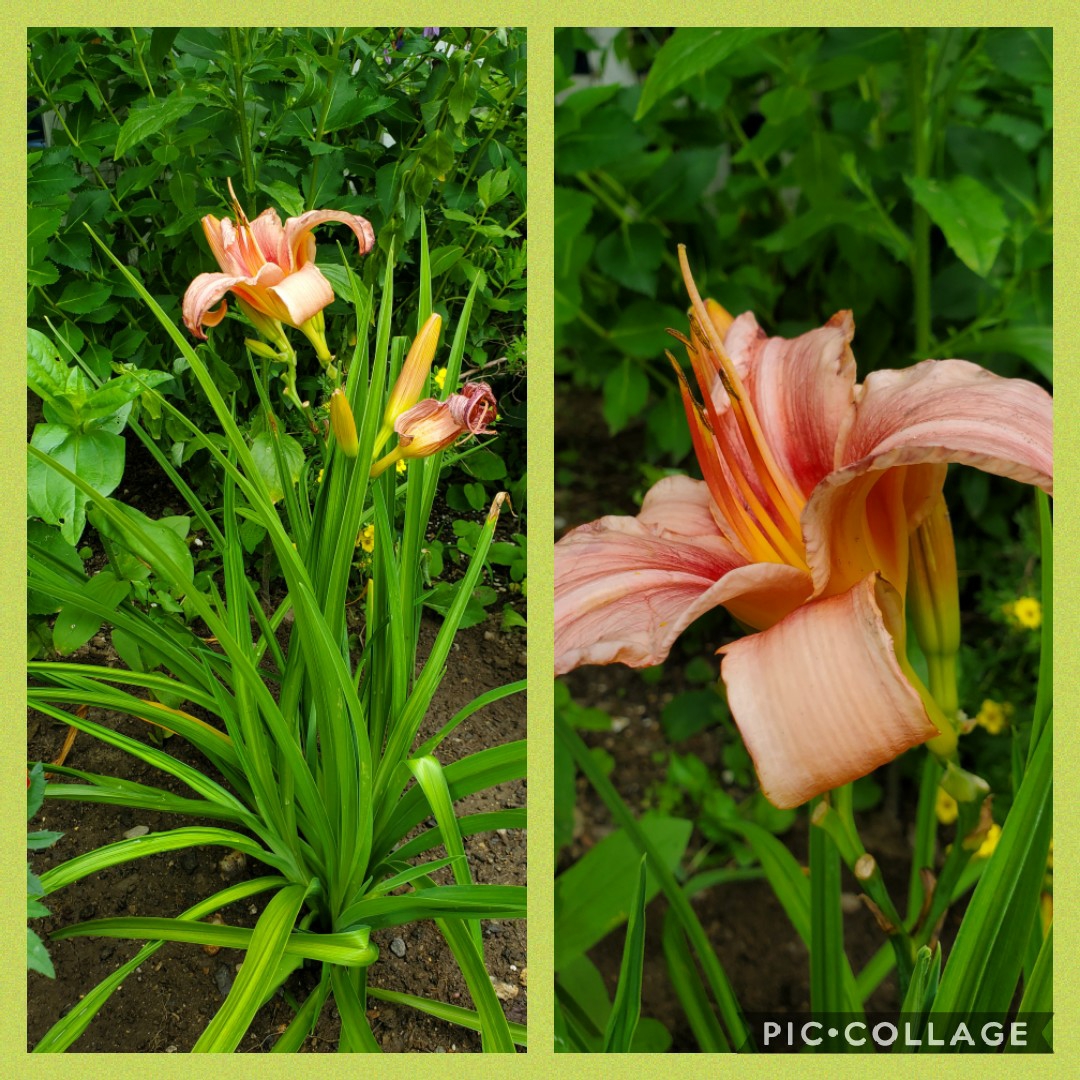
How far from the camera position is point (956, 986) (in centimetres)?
49

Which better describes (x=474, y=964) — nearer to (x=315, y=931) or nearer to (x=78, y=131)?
(x=315, y=931)

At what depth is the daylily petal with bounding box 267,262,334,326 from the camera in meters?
0.59

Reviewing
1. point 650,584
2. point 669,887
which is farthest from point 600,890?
point 650,584

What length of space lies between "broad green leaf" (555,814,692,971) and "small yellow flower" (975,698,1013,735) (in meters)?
0.41

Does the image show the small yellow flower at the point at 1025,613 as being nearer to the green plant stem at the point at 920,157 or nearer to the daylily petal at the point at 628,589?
the green plant stem at the point at 920,157

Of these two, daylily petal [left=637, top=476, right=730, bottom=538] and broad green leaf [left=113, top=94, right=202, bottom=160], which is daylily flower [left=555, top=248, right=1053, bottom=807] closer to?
daylily petal [left=637, top=476, right=730, bottom=538]

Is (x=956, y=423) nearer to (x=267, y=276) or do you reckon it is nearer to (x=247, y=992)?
(x=267, y=276)

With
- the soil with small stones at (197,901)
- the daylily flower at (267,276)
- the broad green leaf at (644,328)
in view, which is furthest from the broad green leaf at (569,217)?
the soil with small stones at (197,901)

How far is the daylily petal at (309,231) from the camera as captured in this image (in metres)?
0.60

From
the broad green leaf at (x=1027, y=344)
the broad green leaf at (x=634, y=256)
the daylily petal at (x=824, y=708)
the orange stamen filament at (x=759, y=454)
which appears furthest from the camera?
the broad green leaf at (x=634, y=256)

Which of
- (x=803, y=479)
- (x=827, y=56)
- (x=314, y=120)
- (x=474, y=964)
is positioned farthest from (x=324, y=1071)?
(x=827, y=56)

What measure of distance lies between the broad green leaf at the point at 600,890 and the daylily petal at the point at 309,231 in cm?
47

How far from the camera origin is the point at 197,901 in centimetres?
65

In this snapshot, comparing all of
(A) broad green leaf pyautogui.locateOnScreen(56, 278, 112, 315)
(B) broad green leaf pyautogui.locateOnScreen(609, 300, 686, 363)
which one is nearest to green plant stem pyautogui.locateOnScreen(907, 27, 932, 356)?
(B) broad green leaf pyautogui.locateOnScreen(609, 300, 686, 363)
